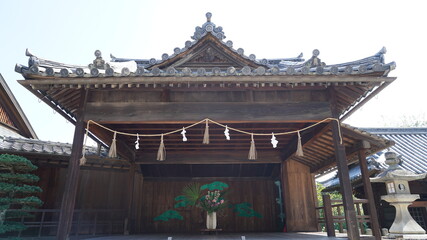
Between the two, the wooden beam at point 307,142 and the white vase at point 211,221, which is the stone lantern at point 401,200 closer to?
the wooden beam at point 307,142

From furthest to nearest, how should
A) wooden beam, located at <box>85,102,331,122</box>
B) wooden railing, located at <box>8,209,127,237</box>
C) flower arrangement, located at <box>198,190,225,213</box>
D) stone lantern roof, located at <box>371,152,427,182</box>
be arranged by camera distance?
flower arrangement, located at <box>198,190,225,213</box>
wooden railing, located at <box>8,209,127,237</box>
stone lantern roof, located at <box>371,152,427,182</box>
wooden beam, located at <box>85,102,331,122</box>

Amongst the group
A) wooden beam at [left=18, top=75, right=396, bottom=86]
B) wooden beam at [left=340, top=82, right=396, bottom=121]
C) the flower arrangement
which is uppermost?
wooden beam at [left=18, top=75, right=396, bottom=86]

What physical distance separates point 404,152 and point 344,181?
9.44 meters

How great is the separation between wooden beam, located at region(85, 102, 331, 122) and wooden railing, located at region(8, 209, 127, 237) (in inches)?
165

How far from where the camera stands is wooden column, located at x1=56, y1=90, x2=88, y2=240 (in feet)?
17.9

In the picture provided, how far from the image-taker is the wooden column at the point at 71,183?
215 inches

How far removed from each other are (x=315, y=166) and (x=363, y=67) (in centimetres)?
560

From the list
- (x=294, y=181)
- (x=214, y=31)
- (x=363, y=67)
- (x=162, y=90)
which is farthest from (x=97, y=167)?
(x=363, y=67)

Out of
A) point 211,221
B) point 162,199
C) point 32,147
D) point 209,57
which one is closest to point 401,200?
point 211,221

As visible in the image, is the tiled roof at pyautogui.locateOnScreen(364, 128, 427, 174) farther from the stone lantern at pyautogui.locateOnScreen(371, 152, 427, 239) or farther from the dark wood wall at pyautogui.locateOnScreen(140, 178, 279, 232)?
the dark wood wall at pyautogui.locateOnScreen(140, 178, 279, 232)

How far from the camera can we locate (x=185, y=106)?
638cm

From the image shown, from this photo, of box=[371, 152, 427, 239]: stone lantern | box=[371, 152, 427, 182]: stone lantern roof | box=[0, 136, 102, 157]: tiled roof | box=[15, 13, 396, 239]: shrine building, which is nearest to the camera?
box=[15, 13, 396, 239]: shrine building

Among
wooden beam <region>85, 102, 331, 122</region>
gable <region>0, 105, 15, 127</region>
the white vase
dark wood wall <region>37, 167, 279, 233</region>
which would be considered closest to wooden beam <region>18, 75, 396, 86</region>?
wooden beam <region>85, 102, 331, 122</region>

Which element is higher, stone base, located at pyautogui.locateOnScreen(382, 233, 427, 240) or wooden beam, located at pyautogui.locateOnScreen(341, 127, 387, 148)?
wooden beam, located at pyautogui.locateOnScreen(341, 127, 387, 148)
